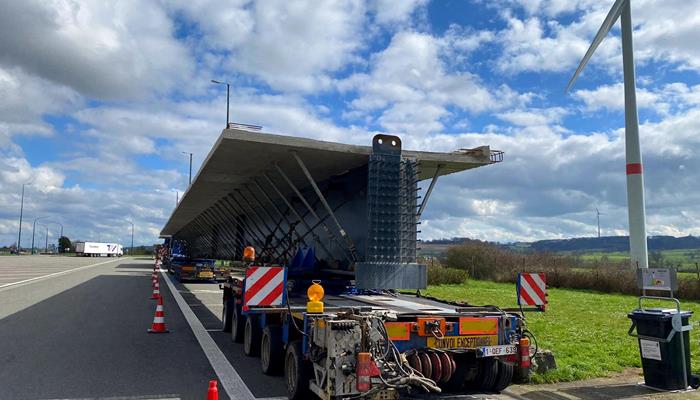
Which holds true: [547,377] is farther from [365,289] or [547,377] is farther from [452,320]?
[365,289]

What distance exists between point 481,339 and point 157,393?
12.7 ft

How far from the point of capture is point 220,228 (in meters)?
24.2

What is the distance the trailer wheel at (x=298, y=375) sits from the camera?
18.9 feet

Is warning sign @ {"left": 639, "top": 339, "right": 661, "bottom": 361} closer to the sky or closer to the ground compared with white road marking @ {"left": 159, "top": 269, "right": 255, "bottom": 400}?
closer to the sky

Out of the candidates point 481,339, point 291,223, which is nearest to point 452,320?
point 481,339

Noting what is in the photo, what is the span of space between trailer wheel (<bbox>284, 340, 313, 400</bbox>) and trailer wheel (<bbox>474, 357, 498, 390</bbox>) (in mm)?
2172

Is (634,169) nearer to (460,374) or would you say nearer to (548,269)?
(460,374)

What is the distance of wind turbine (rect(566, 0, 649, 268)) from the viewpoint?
41.5 feet

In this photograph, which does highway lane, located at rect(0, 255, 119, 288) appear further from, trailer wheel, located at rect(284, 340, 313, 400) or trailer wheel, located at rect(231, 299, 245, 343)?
trailer wheel, located at rect(284, 340, 313, 400)

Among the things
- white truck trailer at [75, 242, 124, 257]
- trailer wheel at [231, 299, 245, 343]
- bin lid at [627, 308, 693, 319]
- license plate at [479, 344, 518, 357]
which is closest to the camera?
license plate at [479, 344, 518, 357]

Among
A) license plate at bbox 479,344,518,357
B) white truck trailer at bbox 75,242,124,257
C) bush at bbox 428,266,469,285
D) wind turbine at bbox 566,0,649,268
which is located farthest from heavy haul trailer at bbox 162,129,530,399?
white truck trailer at bbox 75,242,124,257

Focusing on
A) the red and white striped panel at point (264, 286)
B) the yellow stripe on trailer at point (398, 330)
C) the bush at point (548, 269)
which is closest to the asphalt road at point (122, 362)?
the red and white striped panel at point (264, 286)

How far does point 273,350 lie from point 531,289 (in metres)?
3.61

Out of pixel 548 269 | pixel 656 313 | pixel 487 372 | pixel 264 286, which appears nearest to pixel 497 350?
pixel 487 372
